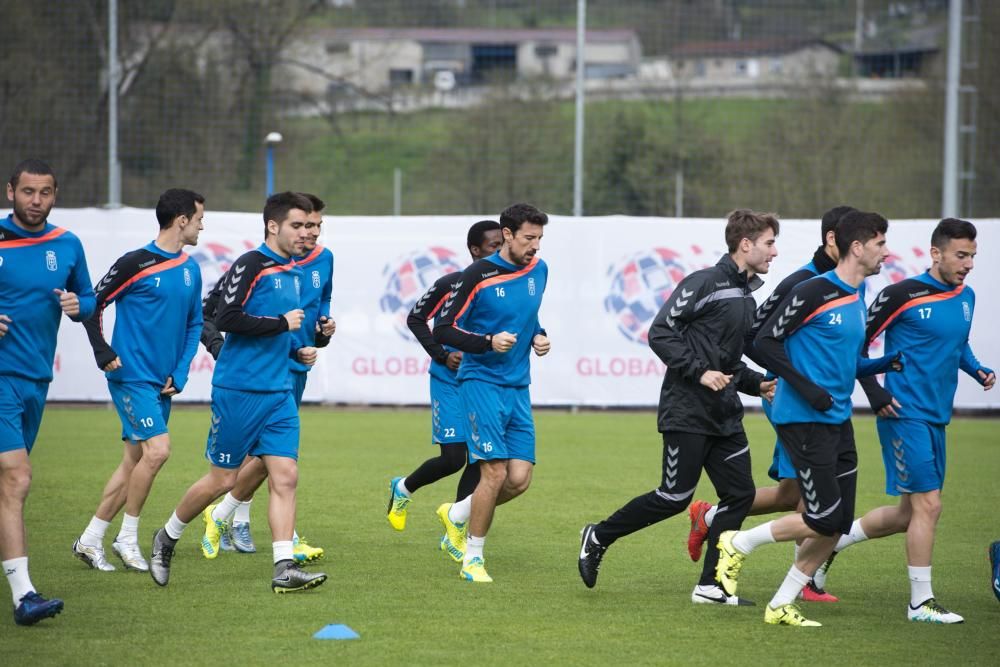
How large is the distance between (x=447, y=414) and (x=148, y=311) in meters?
2.35

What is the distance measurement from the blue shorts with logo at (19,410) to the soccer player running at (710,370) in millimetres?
3369

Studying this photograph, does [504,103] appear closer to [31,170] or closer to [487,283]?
[487,283]

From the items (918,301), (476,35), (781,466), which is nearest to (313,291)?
(781,466)

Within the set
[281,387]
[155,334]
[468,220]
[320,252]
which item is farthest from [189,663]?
[468,220]

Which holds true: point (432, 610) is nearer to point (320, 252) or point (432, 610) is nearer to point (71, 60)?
point (320, 252)

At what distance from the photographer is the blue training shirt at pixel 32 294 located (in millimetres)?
6785

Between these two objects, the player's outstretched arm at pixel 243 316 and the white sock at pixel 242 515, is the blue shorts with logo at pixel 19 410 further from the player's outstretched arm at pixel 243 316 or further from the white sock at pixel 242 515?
the white sock at pixel 242 515

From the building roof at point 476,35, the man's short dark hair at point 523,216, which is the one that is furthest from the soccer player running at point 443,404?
the building roof at point 476,35

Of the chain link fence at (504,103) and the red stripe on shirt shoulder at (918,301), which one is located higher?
the chain link fence at (504,103)

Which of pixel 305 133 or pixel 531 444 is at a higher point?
pixel 305 133

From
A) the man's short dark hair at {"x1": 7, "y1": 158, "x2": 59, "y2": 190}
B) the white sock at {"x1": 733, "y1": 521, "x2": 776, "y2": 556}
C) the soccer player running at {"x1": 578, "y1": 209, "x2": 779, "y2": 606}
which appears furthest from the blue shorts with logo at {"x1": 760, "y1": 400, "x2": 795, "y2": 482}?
the man's short dark hair at {"x1": 7, "y1": 158, "x2": 59, "y2": 190}

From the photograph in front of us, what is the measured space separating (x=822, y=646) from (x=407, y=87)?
22.9 metres

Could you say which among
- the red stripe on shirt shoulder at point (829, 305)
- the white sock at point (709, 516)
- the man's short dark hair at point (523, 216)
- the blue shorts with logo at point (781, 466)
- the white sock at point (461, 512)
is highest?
the man's short dark hair at point (523, 216)

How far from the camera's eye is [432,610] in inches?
275
